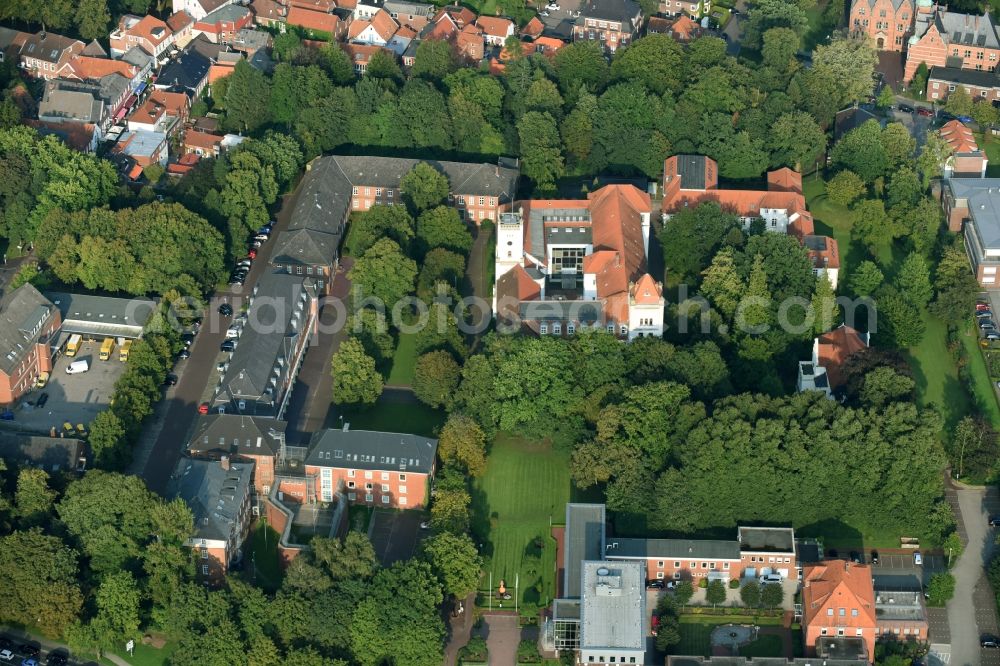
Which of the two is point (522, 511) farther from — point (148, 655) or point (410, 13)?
point (410, 13)

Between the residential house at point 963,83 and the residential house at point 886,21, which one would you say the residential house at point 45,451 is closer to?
the residential house at point 963,83

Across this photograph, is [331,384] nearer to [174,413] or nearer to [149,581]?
[174,413]

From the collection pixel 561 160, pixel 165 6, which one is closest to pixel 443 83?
pixel 561 160

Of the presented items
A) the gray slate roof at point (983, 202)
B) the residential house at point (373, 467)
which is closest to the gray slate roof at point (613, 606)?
the residential house at point (373, 467)

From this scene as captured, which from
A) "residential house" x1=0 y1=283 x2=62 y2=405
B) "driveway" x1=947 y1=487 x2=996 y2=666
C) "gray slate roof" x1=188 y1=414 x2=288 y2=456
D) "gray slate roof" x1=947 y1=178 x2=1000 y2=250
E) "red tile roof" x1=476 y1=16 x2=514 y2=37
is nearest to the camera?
"driveway" x1=947 y1=487 x2=996 y2=666

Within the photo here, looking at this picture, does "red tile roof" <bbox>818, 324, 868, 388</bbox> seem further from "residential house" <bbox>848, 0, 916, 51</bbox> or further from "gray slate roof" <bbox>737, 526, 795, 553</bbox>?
"residential house" <bbox>848, 0, 916, 51</bbox>

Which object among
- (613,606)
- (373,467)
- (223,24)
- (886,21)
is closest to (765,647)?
(613,606)

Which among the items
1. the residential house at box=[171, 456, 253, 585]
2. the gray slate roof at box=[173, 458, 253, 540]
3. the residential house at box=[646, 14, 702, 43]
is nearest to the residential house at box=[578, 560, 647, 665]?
the residential house at box=[171, 456, 253, 585]
